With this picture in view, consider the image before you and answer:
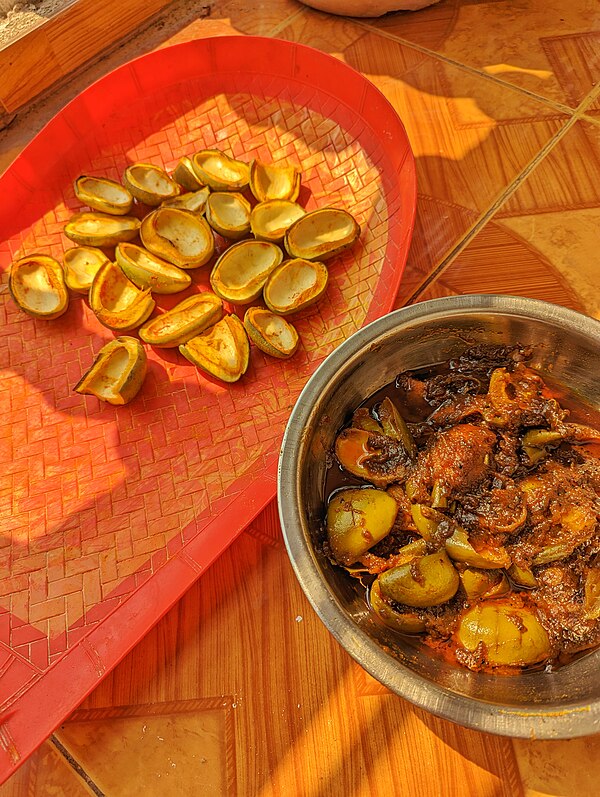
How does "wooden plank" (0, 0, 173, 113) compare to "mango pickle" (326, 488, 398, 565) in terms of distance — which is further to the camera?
"wooden plank" (0, 0, 173, 113)

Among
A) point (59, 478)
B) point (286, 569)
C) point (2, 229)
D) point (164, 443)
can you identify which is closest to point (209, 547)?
point (286, 569)

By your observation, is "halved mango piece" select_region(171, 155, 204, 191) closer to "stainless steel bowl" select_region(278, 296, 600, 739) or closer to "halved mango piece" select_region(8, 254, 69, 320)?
"halved mango piece" select_region(8, 254, 69, 320)

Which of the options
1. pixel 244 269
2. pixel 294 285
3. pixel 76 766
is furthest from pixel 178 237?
pixel 76 766

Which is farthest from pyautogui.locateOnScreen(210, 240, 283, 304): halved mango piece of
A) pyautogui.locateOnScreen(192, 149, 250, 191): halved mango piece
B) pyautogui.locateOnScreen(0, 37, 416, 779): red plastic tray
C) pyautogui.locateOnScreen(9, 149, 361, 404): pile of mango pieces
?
pyautogui.locateOnScreen(192, 149, 250, 191): halved mango piece

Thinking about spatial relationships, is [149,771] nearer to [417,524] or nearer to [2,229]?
[417,524]

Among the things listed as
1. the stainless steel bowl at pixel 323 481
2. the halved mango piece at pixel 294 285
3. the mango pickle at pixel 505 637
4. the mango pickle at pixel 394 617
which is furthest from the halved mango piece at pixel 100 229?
the mango pickle at pixel 505 637

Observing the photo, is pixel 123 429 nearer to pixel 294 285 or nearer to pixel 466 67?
pixel 294 285
